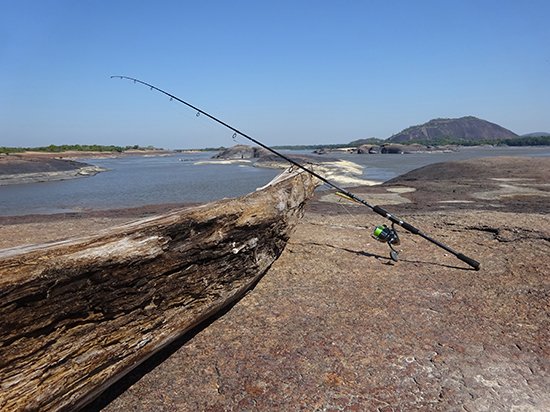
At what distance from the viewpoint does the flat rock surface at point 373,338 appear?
10.1 feet

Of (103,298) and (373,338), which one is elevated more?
(103,298)

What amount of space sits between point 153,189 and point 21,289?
21531 millimetres

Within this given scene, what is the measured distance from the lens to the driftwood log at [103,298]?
89.3 inches

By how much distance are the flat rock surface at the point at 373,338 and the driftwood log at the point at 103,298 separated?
416 mm

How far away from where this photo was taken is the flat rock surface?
3074mm

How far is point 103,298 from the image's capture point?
2742 mm

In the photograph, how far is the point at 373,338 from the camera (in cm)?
391

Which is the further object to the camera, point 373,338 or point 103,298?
point 373,338

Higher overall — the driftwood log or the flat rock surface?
the driftwood log

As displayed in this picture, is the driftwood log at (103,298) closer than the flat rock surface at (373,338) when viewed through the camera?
Yes

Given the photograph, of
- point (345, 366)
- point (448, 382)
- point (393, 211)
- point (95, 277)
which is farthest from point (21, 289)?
point (393, 211)

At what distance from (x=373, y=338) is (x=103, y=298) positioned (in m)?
2.52

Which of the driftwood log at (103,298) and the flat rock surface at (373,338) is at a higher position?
the driftwood log at (103,298)

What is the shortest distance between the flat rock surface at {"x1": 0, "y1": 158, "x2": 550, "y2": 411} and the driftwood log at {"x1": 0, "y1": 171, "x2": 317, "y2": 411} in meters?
0.42
